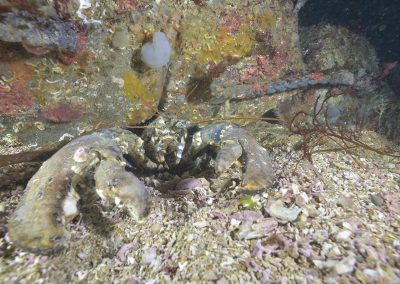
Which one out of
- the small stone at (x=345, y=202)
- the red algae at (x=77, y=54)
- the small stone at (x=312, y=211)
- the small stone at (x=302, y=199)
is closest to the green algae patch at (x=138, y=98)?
the red algae at (x=77, y=54)

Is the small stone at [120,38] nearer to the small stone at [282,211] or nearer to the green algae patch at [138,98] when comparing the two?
the green algae patch at [138,98]

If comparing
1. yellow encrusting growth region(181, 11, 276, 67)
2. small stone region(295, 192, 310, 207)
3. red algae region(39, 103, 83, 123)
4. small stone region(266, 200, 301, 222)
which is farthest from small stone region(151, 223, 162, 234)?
yellow encrusting growth region(181, 11, 276, 67)

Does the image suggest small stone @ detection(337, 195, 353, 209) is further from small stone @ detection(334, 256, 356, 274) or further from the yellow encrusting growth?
the yellow encrusting growth

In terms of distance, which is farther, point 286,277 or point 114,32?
point 114,32

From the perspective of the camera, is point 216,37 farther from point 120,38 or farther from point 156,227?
point 156,227

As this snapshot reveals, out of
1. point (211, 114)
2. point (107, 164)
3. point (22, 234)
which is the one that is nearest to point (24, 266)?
point (22, 234)

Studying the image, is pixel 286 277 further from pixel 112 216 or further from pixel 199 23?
pixel 199 23
